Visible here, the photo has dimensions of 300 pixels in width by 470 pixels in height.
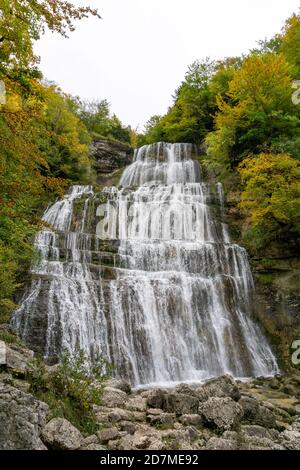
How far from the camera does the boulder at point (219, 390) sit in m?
7.05

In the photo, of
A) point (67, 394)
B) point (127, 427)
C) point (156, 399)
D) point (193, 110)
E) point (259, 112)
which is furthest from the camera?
point (193, 110)

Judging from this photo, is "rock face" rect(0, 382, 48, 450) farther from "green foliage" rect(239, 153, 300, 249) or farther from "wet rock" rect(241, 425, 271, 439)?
"green foliage" rect(239, 153, 300, 249)

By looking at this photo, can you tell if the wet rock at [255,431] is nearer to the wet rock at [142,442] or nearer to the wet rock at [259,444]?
the wet rock at [259,444]

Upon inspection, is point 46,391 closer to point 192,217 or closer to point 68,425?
point 68,425

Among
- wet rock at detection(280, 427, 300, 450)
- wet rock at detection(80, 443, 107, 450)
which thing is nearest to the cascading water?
wet rock at detection(280, 427, 300, 450)

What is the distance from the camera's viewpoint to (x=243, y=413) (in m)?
6.57

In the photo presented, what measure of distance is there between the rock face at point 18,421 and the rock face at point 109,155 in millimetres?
27361

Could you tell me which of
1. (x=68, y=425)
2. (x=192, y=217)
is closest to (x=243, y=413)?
(x=68, y=425)

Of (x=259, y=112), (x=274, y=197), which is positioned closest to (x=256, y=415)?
(x=274, y=197)

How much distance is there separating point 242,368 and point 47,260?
8.95 metres

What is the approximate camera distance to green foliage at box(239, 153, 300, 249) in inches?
600

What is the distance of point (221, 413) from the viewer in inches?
242

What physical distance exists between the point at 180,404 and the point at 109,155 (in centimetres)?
2815

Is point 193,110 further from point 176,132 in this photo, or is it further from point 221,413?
point 221,413
